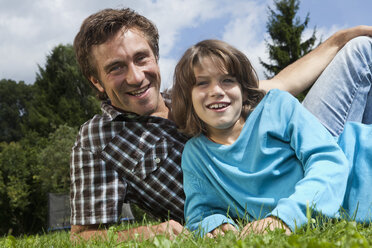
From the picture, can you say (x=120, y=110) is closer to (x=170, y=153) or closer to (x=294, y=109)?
(x=170, y=153)

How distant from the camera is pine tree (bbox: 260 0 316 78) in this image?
3025cm

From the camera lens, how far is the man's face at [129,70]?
3.53m

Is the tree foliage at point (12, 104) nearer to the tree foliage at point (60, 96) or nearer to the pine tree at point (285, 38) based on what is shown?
the tree foliage at point (60, 96)

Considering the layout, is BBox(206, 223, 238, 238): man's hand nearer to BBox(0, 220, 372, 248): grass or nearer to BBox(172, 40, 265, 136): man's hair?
BBox(0, 220, 372, 248): grass

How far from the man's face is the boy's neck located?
33.3 inches

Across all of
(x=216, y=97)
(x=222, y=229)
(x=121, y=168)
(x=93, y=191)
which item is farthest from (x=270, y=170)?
(x=93, y=191)

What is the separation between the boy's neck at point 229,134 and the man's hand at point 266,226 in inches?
36.1

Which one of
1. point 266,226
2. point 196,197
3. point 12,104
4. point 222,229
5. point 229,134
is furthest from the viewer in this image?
point 12,104

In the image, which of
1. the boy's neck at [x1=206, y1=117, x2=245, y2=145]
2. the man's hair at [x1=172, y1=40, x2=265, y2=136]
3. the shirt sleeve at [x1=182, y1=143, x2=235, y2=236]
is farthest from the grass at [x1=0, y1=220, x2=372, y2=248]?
the man's hair at [x1=172, y1=40, x2=265, y2=136]

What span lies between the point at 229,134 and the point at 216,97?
30cm

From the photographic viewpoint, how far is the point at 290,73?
388 centimetres

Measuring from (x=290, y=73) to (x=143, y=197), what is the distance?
184cm

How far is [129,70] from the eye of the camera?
3.57 metres

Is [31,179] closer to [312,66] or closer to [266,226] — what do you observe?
[312,66]
